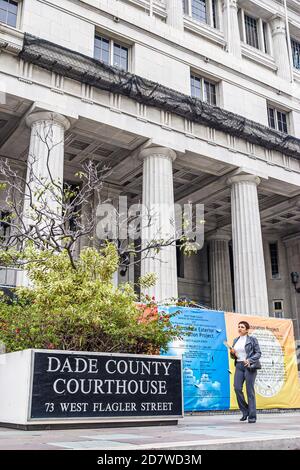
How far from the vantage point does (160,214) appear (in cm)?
2081

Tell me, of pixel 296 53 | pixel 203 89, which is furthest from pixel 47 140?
pixel 296 53

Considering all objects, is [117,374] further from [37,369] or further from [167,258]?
[167,258]

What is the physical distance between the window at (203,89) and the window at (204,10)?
6552 millimetres

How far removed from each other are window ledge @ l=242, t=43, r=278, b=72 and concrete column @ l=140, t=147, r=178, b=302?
13.4 meters

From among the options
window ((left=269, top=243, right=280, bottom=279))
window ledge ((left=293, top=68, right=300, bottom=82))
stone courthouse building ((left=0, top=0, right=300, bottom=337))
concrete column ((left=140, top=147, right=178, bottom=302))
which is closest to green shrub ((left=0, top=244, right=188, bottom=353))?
concrete column ((left=140, top=147, right=178, bottom=302))

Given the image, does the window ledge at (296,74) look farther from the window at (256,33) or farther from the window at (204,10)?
the window at (204,10)

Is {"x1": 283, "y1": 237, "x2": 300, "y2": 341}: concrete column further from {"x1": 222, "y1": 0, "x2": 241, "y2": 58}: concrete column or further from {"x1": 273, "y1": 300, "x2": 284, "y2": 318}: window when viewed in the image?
{"x1": 222, "y1": 0, "x2": 241, "y2": 58}: concrete column

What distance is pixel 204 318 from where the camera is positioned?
14211 millimetres

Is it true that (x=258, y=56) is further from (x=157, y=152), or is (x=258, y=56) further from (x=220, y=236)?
(x=157, y=152)

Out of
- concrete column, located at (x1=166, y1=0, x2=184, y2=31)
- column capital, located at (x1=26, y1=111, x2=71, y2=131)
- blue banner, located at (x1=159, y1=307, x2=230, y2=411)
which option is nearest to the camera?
blue banner, located at (x1=159, y1=307, x2=230, y2=411)

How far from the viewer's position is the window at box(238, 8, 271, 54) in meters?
33.1

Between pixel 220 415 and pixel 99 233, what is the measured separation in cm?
1352

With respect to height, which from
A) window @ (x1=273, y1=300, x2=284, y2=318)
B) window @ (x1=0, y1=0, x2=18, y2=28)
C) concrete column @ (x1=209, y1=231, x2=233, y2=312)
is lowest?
window @ (x1=273, y1=300, x2=284, y2=318)
